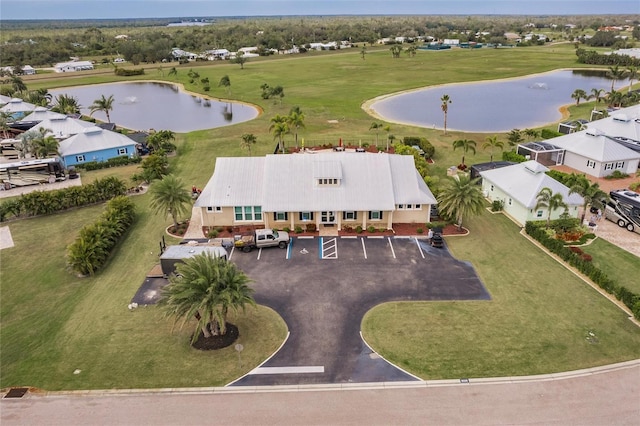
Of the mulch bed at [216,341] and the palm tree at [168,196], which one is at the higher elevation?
the palm tree at [168,196]

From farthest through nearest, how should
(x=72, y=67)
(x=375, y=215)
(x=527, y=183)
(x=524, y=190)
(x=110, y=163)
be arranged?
(x=72, y=67) < (x=110, y=163) < (x=527, y=183) < (x=524, y=190) < (x=375, y=215)

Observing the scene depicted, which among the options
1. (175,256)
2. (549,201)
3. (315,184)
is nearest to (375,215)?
(315,184)

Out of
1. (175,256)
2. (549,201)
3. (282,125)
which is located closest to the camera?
(175,256)

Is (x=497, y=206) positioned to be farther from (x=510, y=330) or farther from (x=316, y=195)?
(x=510, y=330)

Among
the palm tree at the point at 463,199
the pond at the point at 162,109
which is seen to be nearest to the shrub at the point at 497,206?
the palm tree at the point at 463,199

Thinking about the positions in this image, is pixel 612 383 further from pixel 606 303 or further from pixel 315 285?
pixel 315 285

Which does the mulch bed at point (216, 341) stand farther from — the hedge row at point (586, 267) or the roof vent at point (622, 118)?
the roof vent at point (622, 118)

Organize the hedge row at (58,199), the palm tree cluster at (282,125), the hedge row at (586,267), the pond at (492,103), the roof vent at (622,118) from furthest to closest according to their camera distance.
→ the pond at (492,103) < the palm tree cluster at (282,125) < the roof vent at (622,118) < the hedge row at (58,199) < the hedge row at (586,267)

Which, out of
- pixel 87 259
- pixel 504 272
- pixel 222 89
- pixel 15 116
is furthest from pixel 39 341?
pixel 222 89
